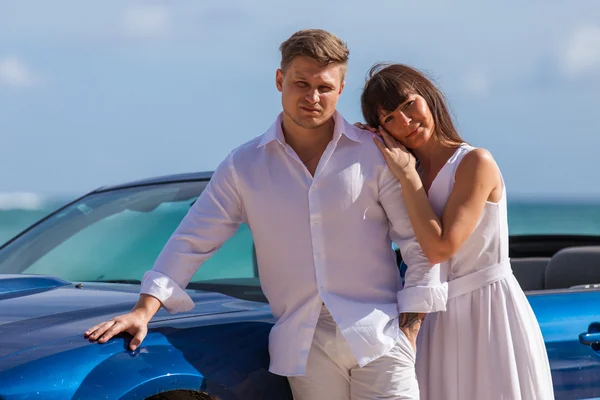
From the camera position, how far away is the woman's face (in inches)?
127

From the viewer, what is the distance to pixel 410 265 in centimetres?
308

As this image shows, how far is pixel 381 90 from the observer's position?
3.27 m

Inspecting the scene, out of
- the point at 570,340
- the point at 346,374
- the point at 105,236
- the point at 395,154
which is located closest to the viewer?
the point at 346,374

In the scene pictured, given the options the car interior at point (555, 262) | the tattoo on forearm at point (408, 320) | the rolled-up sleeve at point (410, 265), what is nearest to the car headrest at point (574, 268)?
the car interior at point (555, 262)

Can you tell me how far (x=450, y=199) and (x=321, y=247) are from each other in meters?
0.44

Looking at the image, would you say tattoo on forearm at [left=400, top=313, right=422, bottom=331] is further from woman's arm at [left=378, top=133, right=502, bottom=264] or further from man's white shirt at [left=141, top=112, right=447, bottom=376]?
woman's arm at [left=378, top=133, right=502, bottom=264]

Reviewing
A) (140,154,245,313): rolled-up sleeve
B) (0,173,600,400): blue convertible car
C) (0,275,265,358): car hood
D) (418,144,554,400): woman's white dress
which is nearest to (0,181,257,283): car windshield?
(0,173,600,400): blue convertible car

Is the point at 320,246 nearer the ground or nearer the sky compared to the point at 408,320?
nearer the sky

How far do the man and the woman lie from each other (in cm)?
16

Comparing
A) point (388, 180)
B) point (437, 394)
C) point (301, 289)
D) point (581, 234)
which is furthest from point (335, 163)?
point (581, 234)

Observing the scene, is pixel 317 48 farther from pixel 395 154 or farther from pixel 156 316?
pixel 156 316

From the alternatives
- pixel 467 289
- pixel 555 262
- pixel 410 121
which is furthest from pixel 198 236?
pixel 555 262

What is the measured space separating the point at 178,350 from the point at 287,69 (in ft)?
2.99

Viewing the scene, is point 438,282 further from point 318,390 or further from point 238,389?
point 238,389
